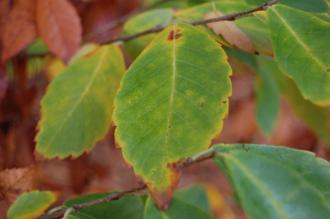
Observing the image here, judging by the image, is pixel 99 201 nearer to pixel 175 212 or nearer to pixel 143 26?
pixel 175 212

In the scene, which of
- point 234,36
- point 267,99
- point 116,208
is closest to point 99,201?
point 116,208

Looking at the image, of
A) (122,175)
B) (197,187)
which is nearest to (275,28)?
(197,187)

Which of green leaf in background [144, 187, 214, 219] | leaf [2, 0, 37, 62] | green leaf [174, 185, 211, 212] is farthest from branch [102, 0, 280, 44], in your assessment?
green leaf [174, 185, 211, 212]

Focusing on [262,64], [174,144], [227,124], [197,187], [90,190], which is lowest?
[227,124]

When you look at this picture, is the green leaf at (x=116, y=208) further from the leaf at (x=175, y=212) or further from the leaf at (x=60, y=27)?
the leaf at (x=60, y=27)

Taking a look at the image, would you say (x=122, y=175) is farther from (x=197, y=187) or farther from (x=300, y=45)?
(x=300, y=45)
